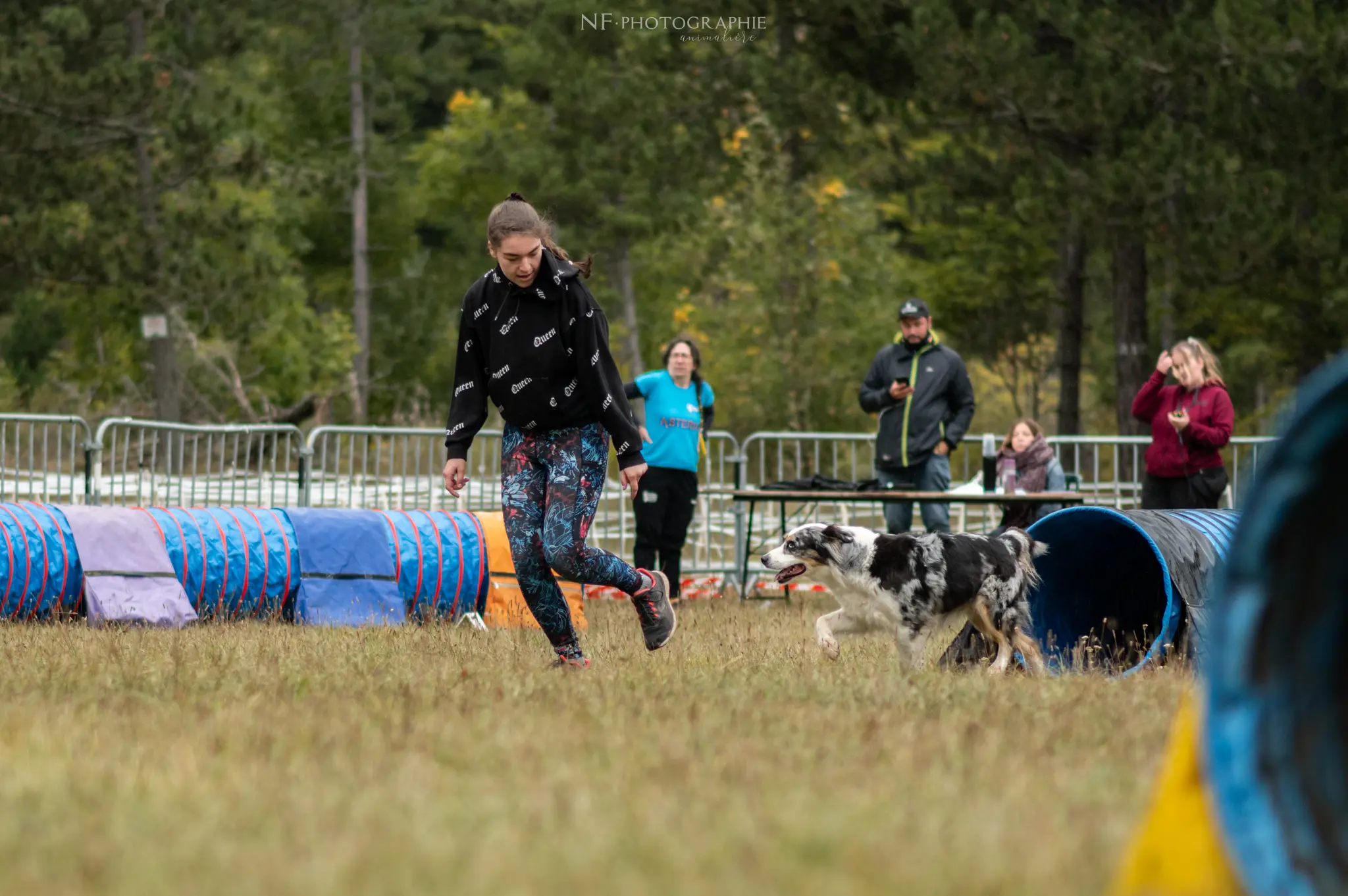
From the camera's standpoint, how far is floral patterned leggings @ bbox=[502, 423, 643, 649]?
6910 millimetres

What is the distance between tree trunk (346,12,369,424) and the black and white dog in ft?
99.4

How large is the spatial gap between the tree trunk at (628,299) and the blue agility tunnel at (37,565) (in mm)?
29242

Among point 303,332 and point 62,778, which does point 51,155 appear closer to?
point 303,332

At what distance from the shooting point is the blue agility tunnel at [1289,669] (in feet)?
9.98

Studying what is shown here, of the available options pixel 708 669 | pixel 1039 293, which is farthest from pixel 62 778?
pixel 1039 293

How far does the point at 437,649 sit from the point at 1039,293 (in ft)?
76.5

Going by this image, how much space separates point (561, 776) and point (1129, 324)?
20.2 metres

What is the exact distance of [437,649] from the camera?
8367 millimetres

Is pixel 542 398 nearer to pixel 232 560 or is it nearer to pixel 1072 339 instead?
pixel 232 560

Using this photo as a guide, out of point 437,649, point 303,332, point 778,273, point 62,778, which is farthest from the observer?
point 303,332

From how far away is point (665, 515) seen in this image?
1282 centimetres

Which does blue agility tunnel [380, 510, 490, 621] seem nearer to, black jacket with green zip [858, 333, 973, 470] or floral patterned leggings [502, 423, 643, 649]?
black jacket with green zip [858, 333, 973, 470]

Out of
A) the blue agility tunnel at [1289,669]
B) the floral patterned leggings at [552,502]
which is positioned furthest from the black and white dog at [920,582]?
the blue agility tunnel at [1289,669]

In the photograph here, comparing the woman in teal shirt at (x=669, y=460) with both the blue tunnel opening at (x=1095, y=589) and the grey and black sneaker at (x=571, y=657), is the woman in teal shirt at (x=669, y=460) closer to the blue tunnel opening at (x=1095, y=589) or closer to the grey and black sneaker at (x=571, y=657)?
the blue tunnel opening at (x=1095, y=589)
